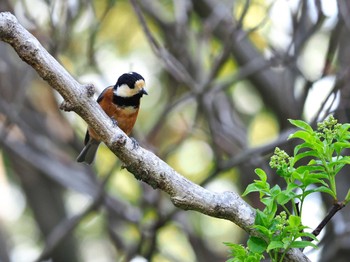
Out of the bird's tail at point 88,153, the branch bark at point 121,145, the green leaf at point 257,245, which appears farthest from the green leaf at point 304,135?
the bird's tail at point 88,153

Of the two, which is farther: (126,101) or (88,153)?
(88,153)

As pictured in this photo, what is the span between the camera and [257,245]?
2.89 meters

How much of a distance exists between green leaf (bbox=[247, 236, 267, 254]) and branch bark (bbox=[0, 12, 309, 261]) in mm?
272

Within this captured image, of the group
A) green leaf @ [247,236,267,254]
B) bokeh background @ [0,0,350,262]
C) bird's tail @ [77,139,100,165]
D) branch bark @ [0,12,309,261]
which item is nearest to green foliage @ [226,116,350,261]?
green leaf @ [247,236,267,254]

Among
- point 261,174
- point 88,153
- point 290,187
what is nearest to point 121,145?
point 261,174

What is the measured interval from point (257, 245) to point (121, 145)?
2.93 feet

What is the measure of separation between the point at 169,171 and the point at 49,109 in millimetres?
6116

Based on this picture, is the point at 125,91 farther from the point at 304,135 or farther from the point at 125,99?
the point at 304,135

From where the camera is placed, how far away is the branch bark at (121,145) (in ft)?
10.8

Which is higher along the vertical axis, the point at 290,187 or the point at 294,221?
the point at 290,187

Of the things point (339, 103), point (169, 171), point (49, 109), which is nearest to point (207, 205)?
point (169, 171)

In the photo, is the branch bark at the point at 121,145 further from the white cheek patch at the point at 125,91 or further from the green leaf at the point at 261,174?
the white cheek patch at the point at 125,91

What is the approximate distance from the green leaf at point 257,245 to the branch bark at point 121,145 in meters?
0.27

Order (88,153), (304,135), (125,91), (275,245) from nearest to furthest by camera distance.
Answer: (275,245), (304,135), (125,91), (88,153)
